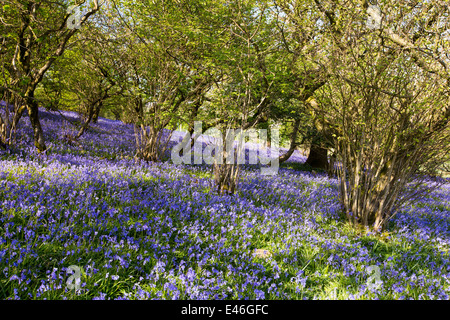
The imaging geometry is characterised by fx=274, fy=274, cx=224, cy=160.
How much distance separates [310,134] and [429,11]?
29.2ft

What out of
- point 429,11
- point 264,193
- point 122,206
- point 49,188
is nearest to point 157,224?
point 122,206

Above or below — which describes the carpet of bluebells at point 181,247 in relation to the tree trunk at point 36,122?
below

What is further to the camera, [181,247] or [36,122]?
[36,122]

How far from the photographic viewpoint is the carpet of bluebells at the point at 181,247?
2.86 metres

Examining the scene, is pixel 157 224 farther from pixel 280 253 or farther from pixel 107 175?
pixel 107 175

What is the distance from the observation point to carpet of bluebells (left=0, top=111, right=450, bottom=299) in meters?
2.86

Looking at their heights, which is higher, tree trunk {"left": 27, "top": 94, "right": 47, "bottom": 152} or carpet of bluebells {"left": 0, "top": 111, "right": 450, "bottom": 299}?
tree trunk {"left": 27, "top": 94, "right": 47, "bottom": 152}

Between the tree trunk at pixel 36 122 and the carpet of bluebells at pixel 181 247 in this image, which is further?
the tree trunk at pixel 36 122

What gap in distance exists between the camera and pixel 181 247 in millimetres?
3830

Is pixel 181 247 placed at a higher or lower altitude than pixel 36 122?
lower

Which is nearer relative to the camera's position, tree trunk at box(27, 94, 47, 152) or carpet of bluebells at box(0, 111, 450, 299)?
carpet of bluebells at box(0, 111, 450, 299)
